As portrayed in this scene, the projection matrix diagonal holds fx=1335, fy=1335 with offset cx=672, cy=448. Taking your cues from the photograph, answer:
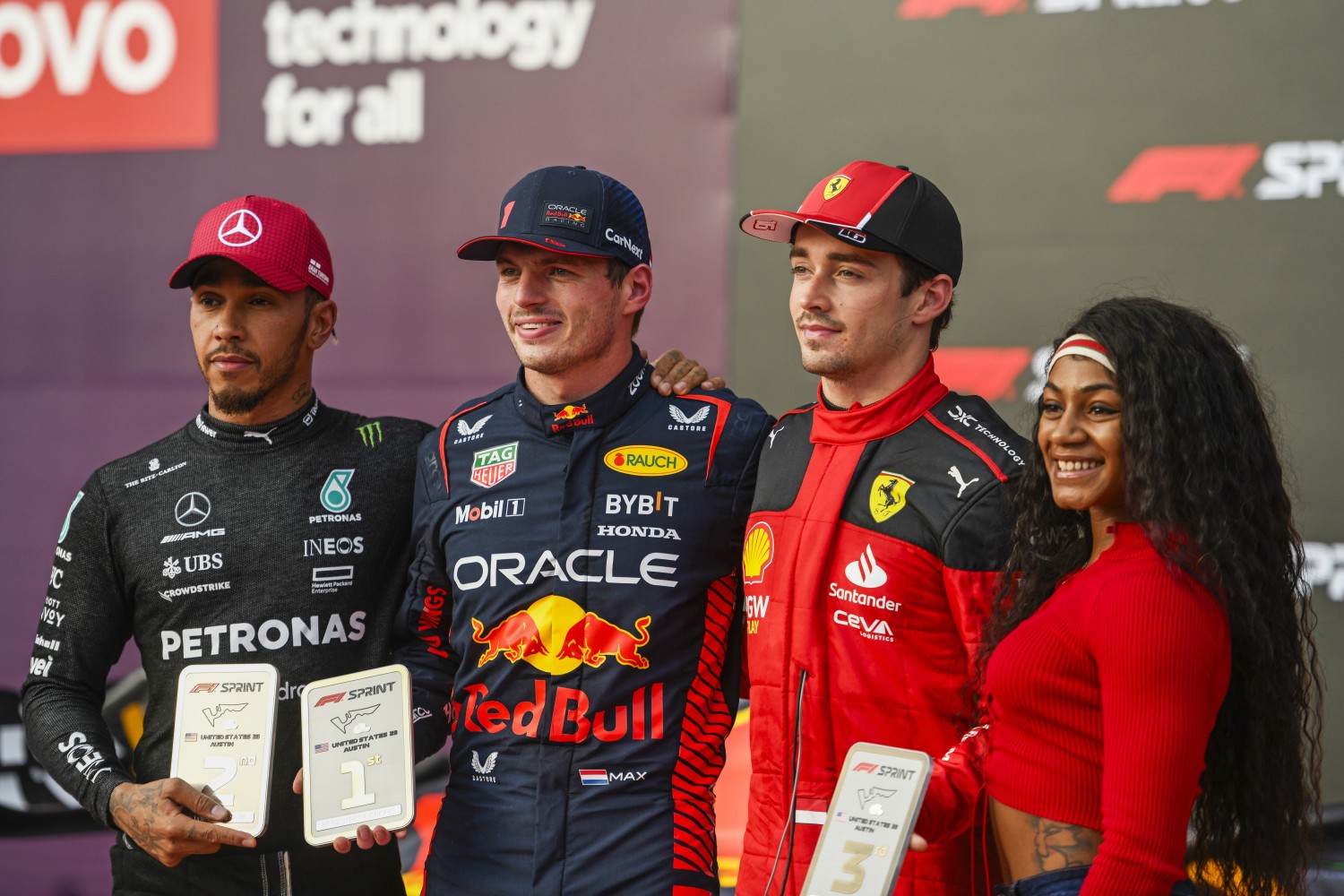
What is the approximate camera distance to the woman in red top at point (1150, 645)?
1361mm

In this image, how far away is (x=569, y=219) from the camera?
2029 mm

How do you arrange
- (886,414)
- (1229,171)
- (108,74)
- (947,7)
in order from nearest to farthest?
1. (886,414)
2. (1229,171)
3. (947,7)
4. (108,74)

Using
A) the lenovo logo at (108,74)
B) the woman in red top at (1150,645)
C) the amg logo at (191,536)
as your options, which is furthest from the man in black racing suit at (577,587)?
the lenovo logo at (108,74)

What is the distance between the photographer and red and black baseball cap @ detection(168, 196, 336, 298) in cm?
212

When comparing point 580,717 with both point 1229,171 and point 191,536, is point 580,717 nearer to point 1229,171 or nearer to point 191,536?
point 191,536

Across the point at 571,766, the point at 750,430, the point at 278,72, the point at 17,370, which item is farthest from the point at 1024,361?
the point at 17,370

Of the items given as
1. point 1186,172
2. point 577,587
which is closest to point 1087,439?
point 577,587

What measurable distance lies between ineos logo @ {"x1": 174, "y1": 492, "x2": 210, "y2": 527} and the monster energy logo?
266 millimetres

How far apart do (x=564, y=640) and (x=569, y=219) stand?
0.63m

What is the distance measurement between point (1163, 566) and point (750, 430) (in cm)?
76

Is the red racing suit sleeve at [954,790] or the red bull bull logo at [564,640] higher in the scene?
the red bull bull logo at [564,640]

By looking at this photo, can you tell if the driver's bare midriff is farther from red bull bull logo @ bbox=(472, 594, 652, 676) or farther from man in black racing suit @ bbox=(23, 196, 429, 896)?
man in black racing suit @ bbox=(23, 196, 429, 896)

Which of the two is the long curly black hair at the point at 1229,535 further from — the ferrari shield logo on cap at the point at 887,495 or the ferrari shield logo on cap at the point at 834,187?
the ferrari shield logo on cap at the point at 834,187

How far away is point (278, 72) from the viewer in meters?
3.80
